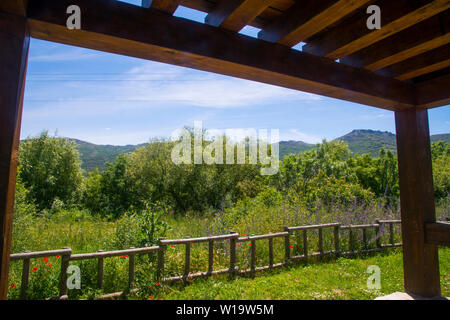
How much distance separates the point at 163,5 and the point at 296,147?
33930 mm

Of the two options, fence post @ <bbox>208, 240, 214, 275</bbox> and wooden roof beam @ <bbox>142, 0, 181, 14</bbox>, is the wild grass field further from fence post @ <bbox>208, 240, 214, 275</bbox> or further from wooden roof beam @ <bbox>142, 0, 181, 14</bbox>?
wooden roof beam @ <bbox>142, 0, 181, 14</bbox>

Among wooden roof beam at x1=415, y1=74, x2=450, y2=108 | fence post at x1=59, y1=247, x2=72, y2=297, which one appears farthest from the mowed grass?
wooden roof beam at x1=415, y1=74, x2=450, y2=108

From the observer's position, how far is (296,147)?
3400 centimetres

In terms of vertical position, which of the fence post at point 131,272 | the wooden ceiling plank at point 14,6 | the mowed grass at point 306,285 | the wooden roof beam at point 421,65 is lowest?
the mowed grass at point 306,285

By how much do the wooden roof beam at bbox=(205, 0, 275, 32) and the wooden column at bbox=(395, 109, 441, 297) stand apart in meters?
1.91

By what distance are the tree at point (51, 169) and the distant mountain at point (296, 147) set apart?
1.14 metres

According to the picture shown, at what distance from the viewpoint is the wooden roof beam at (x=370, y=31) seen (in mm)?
1406

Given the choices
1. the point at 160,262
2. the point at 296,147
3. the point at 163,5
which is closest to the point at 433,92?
the point at 163,5

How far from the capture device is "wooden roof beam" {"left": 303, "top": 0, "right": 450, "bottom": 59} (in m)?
1.41

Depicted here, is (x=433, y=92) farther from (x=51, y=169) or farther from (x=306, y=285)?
(x=51, y=169)

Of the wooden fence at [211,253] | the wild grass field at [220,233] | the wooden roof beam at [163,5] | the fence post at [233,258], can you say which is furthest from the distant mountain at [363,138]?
the wooden roof beam at [163,5]

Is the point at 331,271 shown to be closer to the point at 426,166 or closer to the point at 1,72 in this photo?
the point at 426,166

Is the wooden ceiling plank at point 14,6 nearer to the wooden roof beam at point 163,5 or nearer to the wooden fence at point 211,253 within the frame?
the wooden roof beam at point 163,5
